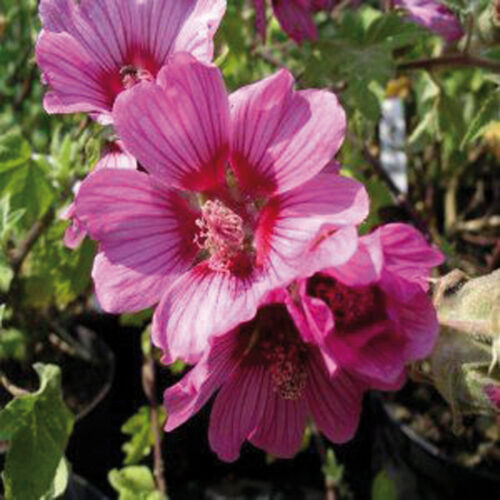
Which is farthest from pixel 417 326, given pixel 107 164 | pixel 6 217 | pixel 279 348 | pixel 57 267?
pixel 57 267

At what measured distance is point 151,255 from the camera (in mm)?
699

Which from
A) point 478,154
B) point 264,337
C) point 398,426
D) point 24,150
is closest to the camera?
point 264,337

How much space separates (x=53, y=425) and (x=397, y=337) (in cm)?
43

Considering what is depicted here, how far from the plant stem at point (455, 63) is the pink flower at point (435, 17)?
0.03 meters

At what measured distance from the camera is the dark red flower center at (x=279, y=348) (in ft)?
2.30

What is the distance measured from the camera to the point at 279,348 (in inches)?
27.9

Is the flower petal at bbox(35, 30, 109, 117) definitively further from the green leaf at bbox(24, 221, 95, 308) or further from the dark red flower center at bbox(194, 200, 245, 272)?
the green leaf at bbox(24, 221, 95, 308)

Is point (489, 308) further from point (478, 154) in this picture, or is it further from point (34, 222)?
point (478, 154)

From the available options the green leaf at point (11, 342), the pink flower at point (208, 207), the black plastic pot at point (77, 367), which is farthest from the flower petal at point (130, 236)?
the black plastic pot at point (77, 367)

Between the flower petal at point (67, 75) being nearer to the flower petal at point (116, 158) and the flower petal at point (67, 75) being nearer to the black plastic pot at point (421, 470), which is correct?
the flower petal at point (116, 158)

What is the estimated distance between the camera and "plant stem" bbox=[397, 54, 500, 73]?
109 cm

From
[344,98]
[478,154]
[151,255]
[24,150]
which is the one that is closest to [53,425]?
[151,255]

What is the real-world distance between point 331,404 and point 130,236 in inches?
8.2

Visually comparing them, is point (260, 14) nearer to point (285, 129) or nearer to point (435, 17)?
point (435, 17)
